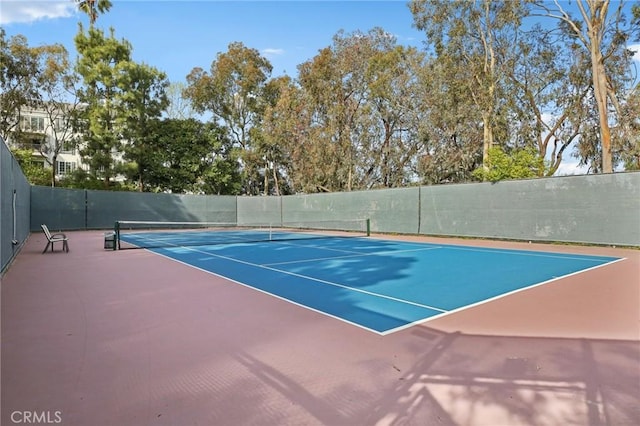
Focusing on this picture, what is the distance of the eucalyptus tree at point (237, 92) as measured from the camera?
3203 cm

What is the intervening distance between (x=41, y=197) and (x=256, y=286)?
18258 mm

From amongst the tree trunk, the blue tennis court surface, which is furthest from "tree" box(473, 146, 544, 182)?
the blue tennis court surface

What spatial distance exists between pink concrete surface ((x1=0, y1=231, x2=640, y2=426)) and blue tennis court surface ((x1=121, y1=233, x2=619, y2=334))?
39cm

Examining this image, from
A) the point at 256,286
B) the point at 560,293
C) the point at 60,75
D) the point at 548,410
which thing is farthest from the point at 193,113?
the point at 548,410

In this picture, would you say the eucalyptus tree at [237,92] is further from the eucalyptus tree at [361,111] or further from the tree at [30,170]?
the tree at [30,170]

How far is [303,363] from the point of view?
3.22 metres

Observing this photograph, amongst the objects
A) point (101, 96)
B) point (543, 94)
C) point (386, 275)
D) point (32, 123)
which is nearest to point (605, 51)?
point (543, 94)

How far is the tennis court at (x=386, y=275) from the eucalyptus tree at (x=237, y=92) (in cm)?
2218

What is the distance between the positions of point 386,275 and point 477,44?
19.2 m

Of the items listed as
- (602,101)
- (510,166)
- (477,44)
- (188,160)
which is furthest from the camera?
(188,160)

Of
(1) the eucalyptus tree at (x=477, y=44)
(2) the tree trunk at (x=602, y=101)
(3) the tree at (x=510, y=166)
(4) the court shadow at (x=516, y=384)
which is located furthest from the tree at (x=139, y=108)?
(4) the court shadow at (x=516, y=384)

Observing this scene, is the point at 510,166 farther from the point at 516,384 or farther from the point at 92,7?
the point at 92,7

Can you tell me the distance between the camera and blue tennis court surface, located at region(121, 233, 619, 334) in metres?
4.94

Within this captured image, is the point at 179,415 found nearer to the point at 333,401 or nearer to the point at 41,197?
the point at 333,401
